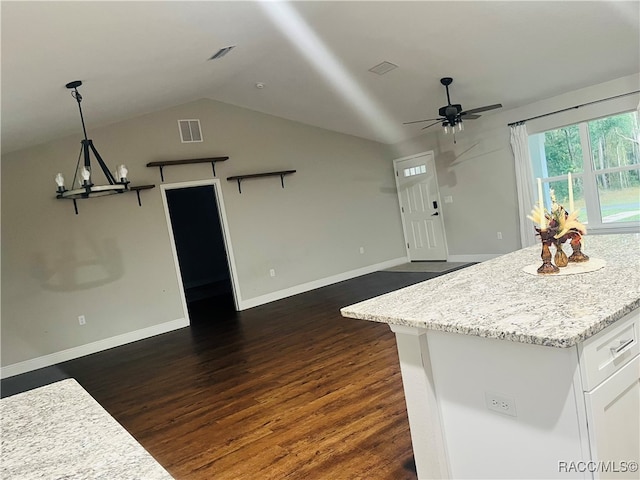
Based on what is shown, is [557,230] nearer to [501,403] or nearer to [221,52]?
[501,403]

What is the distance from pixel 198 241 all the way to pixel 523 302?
8.13 m

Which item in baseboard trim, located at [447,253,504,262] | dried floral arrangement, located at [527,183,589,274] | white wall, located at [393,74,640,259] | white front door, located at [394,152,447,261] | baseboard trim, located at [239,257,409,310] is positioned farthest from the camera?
white front door, located at [394,152,447,261]

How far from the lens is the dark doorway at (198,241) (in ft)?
29.0

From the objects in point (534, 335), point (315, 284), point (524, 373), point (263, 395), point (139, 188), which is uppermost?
point (139, 188)

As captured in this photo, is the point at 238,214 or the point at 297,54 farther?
the point at 238,214

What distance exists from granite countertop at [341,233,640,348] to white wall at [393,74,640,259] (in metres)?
4.44

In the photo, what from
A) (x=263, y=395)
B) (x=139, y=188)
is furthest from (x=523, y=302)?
(x=139, y=188)

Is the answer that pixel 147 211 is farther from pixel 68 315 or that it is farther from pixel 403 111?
pixel 403 111

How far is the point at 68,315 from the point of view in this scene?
5.31m

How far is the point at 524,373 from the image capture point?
139cm

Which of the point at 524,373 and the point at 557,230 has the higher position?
the point at 557,230

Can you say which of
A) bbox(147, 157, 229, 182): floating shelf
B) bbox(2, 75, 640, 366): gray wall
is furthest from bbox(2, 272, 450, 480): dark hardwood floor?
bbox(147, 157, 229, 182): floating shelf

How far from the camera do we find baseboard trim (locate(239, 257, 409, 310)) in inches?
263

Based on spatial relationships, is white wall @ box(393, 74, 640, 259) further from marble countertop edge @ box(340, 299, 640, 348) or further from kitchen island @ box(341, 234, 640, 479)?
marble countertop edge @ box(340, 299, 640, 348)
